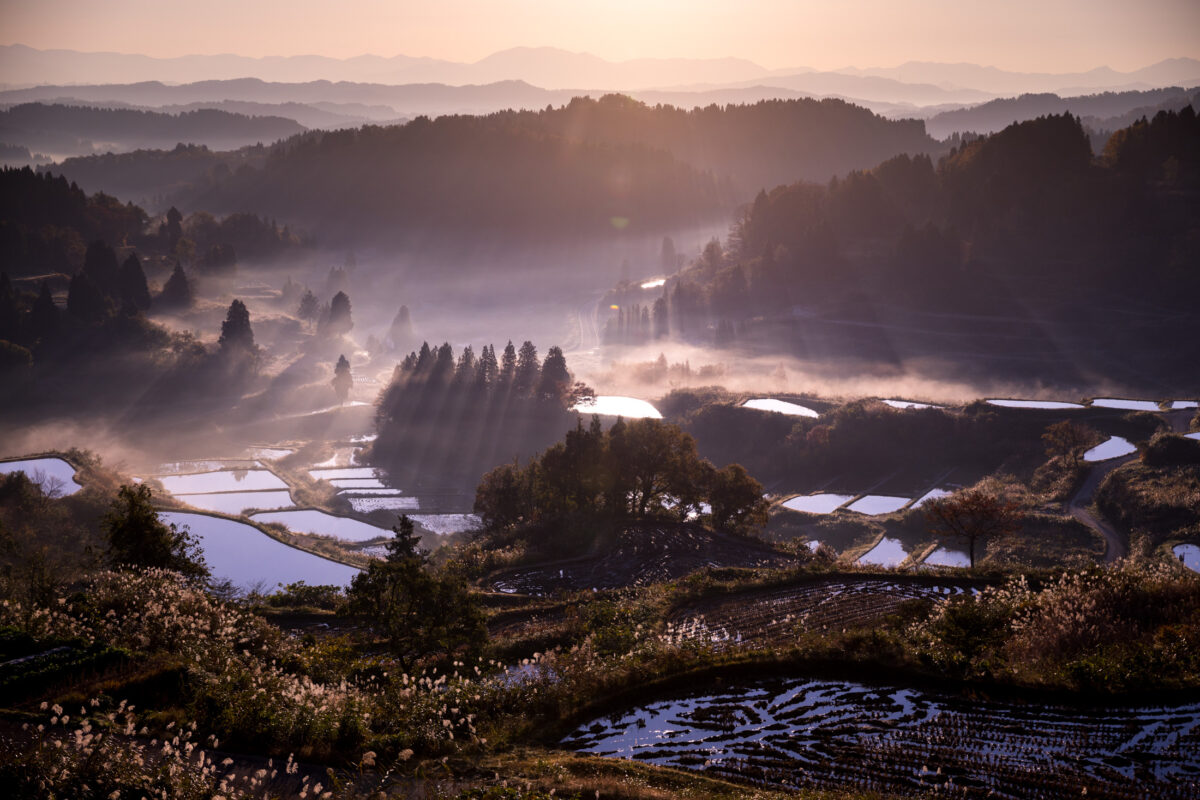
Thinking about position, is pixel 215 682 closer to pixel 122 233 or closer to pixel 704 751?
pixel 704 751

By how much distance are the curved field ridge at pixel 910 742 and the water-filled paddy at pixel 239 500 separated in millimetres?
56393

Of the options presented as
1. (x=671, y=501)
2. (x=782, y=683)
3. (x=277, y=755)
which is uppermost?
(x=277, y=755)

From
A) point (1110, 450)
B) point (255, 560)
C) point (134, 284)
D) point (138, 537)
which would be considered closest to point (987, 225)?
point (1110, 450)

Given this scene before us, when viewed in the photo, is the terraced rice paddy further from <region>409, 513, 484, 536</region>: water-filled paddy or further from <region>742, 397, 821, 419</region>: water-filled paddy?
<region>742, 397, 821, 419</region>: water-filled paddy

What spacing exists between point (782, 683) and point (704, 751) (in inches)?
134

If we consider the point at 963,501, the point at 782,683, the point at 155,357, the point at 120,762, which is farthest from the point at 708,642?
the point at 155,357

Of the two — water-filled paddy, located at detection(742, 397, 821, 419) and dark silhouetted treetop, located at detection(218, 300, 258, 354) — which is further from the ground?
dark silhouetted treetop, located at detection(218, 300, 258, 354)

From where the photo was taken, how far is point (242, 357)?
412 feet

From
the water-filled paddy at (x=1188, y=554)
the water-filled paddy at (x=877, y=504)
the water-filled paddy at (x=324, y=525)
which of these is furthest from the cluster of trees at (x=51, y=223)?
the water-filled paddy at (x=1188, y=554)

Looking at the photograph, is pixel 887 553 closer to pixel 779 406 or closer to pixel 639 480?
pixel 639 480

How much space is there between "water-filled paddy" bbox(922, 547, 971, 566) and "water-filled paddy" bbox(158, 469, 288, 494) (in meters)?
56.0

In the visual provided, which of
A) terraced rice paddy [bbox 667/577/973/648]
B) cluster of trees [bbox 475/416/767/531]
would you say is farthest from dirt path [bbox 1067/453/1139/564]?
terraced rice paddy [bbox 667/577/973/648]

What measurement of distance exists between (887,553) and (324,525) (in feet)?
126

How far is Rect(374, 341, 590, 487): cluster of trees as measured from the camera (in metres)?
94.3
